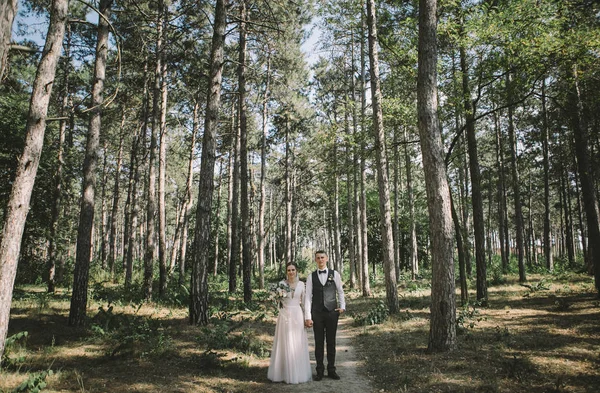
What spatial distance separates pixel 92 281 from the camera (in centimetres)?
1734

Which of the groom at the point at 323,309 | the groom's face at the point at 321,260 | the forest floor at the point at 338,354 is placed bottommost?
the forest floor at the point at 338,354

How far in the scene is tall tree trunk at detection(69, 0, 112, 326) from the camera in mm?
8383

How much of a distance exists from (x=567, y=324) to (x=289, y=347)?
293 inches

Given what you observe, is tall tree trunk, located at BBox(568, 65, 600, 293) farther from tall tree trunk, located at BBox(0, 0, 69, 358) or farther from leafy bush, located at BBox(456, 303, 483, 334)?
tall tree trunk, located at BBox(0, 0, 69, 358)

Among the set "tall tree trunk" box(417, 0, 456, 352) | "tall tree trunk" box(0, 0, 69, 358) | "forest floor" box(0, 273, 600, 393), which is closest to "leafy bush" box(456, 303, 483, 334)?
"forest floor" box(0, 273, 600, 393)

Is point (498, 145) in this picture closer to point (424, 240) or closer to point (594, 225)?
point (594, 225)

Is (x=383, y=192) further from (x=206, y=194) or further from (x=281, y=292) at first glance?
A: (x=281, y=292)

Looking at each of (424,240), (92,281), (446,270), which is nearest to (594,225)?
(446,270)

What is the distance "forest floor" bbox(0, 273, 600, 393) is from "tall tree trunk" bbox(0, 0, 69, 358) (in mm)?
1111

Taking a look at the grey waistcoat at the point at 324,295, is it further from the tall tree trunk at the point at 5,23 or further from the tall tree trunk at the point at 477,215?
the tall tree trunk at the point at 477,215

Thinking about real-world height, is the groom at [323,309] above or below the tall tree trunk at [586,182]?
below

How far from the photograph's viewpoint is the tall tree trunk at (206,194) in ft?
28.0

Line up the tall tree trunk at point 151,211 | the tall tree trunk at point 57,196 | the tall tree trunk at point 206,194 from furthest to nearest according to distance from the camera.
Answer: the tall tree trunk at point 57,196
the tall tree trunk at point 151,211
the tall tree trunk at point 206,194

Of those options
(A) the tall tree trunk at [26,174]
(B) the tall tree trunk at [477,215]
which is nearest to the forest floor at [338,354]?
(A) the tall tree trunk at [26,174]
